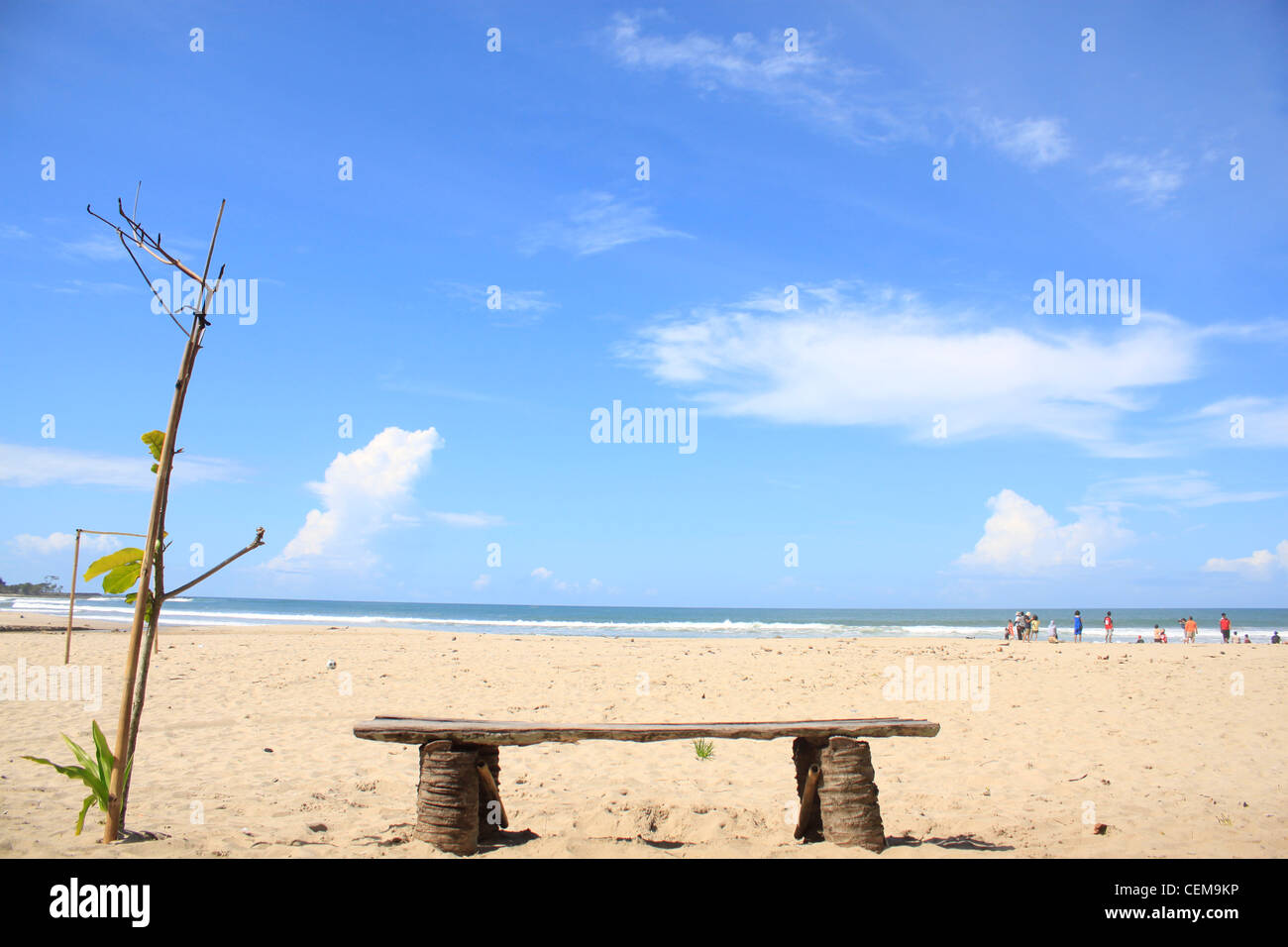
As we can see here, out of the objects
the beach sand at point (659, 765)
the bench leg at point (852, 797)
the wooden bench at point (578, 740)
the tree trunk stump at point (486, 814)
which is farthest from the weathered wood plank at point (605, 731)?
the beach sand at point (659, 765)

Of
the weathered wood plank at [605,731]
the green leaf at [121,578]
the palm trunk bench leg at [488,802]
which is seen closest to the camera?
the green leaf at [121,578]

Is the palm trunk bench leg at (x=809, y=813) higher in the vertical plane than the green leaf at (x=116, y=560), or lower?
lower

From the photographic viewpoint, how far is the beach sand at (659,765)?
5133mm

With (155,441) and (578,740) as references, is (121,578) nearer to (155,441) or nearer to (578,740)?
(155,441)

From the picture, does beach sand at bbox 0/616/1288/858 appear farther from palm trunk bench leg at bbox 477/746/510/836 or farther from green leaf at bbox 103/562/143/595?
green leaf at bbox 103/562/143/595

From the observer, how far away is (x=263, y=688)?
39.2ft

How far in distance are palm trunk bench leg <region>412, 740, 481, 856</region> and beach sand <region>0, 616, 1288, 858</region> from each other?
15 centimetres

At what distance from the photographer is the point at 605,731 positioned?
4.72m

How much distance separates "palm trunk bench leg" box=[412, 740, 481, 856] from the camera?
15.6ft

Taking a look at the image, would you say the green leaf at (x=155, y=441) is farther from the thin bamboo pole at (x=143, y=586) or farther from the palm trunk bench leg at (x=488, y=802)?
the palm trunk bench leg at (x=488, y=802)

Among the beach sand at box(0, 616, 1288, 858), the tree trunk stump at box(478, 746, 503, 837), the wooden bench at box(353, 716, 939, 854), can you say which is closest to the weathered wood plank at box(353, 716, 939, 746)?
the wooden bench at box(353, 716, 939, 854)
